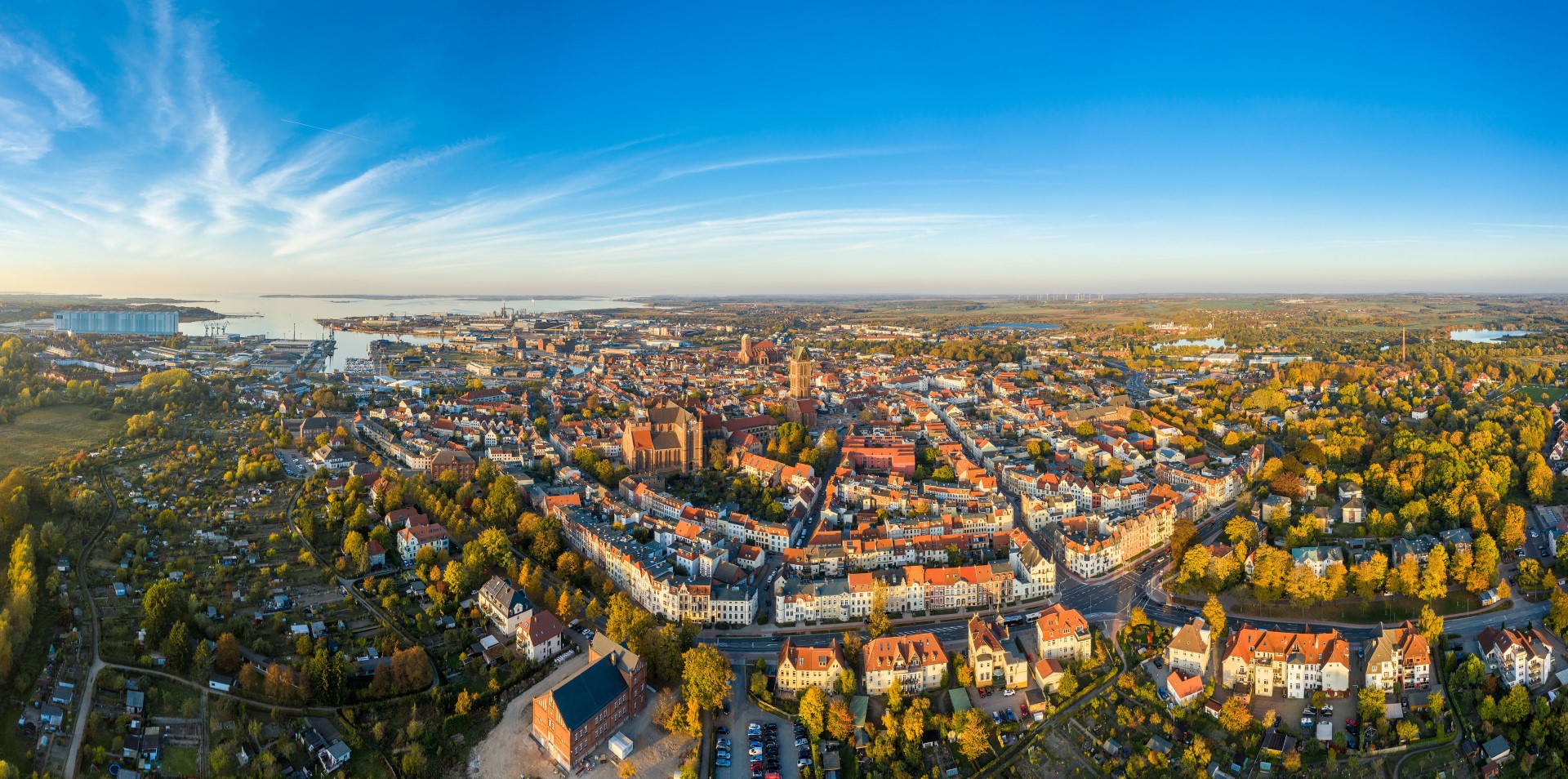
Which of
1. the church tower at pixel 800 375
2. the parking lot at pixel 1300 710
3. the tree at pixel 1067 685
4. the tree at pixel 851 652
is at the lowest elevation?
the parking lot at pixel 1300 710

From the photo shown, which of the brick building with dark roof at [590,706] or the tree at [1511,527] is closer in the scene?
the brick building with dark roof at [590,706]

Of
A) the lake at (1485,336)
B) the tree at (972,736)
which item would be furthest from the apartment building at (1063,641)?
the lake at (1485,336)

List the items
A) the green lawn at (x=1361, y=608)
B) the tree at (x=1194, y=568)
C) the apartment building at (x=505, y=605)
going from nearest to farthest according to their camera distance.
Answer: the apartment building at (x=505, y=605), the green lawn at (x=1361, y=608), the tree at (x=1194, y=568)

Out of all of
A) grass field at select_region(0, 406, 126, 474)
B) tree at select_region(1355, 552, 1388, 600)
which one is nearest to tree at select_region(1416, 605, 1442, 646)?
tree at select_region(1355, 552, 1388, 600)

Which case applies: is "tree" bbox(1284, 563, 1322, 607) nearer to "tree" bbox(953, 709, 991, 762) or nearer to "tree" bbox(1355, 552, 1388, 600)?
"tree" bbox(1355, 552, 1388, 600)

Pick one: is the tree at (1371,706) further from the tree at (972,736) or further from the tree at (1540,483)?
the tree at (1540,483)

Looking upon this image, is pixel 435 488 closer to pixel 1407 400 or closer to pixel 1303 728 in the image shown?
pixel 1303 728

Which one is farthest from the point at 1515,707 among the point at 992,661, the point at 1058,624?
the point at 992,661
